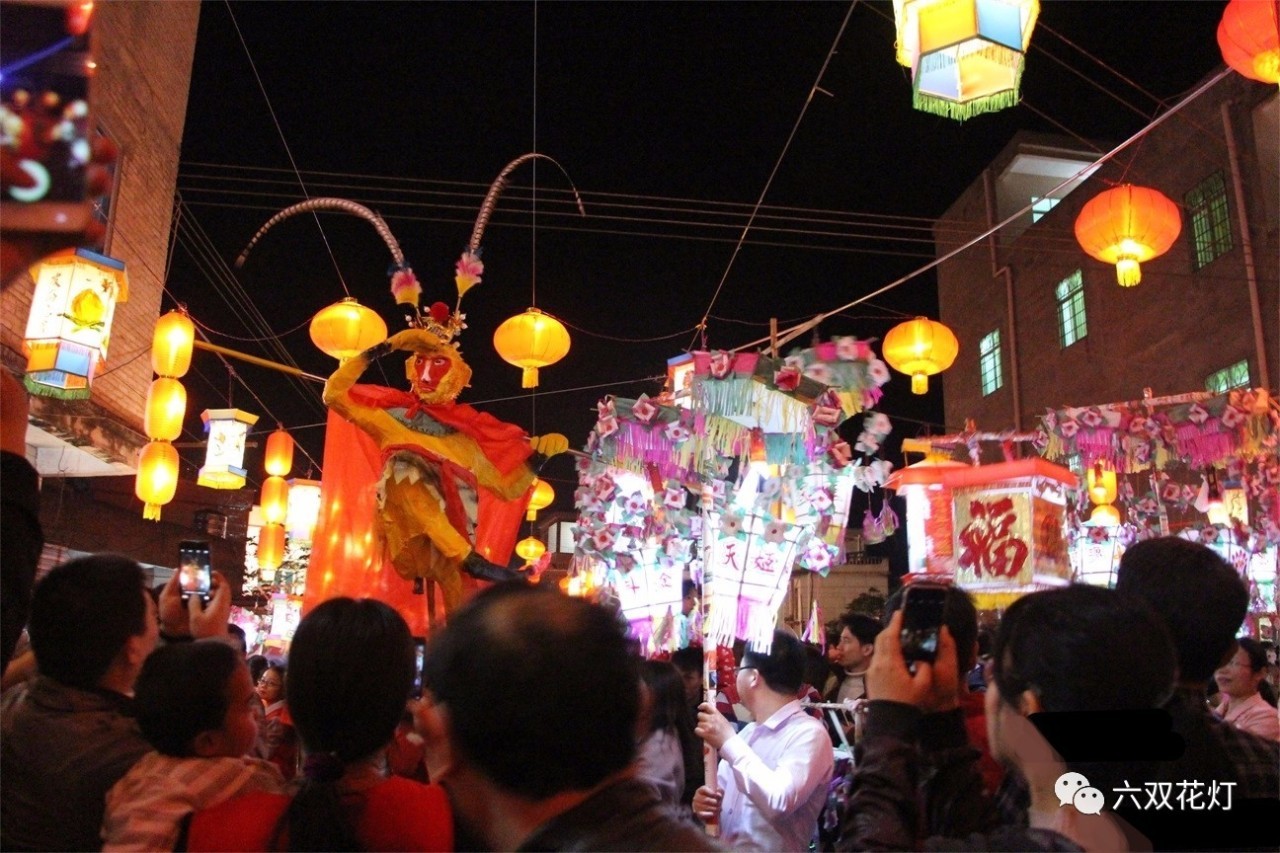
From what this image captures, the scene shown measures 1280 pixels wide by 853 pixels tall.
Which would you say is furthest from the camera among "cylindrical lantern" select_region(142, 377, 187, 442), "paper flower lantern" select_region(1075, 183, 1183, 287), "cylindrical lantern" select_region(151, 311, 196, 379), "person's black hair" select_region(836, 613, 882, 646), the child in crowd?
"cylindrical lantern" select_region(142, 377, 187, 442)

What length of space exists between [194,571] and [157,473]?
846cm

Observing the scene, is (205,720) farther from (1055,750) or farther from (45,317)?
(45,317)

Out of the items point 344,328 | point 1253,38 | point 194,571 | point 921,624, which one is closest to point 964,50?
point 1253,38

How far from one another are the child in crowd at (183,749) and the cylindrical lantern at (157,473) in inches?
361

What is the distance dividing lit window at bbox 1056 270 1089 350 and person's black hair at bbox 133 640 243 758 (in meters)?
18.9

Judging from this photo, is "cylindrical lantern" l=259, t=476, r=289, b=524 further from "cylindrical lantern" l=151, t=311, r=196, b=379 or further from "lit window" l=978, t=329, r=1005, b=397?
Answer: "lit window" l=978, t=329, r=1005, b=397

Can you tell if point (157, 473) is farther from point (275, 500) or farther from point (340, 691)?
point (340, 691)

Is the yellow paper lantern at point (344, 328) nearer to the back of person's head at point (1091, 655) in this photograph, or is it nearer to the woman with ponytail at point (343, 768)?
the woman with ponytail at point (343, 768)

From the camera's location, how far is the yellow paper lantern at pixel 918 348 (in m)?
10.3

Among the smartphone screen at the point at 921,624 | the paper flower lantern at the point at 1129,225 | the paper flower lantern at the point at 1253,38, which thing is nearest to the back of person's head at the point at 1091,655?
the smartphone screen at the point at 921,624

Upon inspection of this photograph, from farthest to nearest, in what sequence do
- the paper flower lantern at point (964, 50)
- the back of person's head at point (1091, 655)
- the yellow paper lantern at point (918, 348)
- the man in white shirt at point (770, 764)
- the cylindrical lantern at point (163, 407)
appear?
the yellow paper lantern at point (918, 348) → the cylindrical lantern at point (163, 407) → the paper flower lantern at point (964, 50) → the man in white shirt at point (770, 764) → the back of person's head at point (1091, 655)

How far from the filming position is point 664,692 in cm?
410

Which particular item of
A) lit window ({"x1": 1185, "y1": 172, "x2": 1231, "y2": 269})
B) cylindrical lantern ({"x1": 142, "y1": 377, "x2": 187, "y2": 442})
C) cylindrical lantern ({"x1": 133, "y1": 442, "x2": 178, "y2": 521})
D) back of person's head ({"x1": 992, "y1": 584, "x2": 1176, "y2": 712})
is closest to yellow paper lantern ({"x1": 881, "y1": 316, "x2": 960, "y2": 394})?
lit window ({"x1": 1185, "y1": 172, "x2": 1231, "y2": 269})

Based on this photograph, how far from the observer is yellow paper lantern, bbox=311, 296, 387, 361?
840 centimetres
